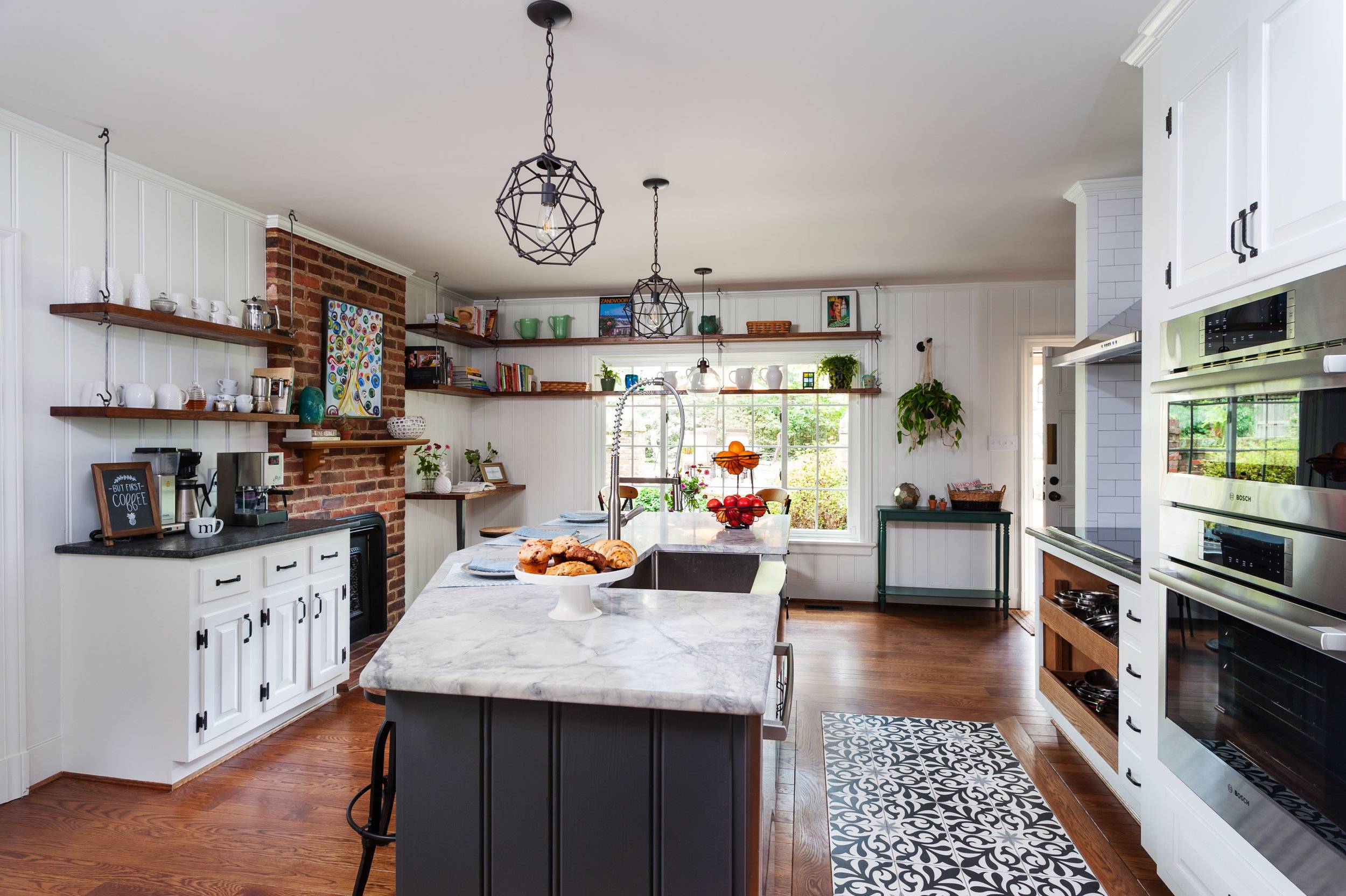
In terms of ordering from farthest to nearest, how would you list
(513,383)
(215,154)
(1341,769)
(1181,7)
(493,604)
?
(513,383) < (215,154) < (1181,7) < (493,604) < (1341,769)

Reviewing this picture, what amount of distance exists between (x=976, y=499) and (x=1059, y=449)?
25.9 inches

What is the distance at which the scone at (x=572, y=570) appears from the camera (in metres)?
1.67

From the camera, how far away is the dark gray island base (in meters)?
1.31

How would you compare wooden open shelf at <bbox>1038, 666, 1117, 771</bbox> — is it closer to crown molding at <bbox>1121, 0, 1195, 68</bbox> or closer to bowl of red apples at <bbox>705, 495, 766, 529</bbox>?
bowl of red apples at <bbox>705, 495, 766, 529</bbox>

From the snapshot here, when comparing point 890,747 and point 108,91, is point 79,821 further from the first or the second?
point 890,747

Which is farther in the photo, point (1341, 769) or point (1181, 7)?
point (1181, 7)

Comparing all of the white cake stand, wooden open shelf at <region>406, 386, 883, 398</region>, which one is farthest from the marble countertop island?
wooden open shelf at <region>406, 386, 883, 398</region>

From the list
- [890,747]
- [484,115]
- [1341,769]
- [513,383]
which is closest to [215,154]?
[484,115]

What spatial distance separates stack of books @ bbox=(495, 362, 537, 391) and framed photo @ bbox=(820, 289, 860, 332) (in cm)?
246

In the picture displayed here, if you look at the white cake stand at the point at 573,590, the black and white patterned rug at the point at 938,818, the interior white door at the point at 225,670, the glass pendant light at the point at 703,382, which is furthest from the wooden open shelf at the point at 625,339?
the white cake stand at the point at 573,590

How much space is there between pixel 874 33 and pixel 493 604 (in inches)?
77.5

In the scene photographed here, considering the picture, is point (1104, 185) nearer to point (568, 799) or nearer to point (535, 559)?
point (535, 559)

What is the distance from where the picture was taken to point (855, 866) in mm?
2291

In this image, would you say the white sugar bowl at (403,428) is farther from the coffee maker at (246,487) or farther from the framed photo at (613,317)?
the framed photo at (613,317)
